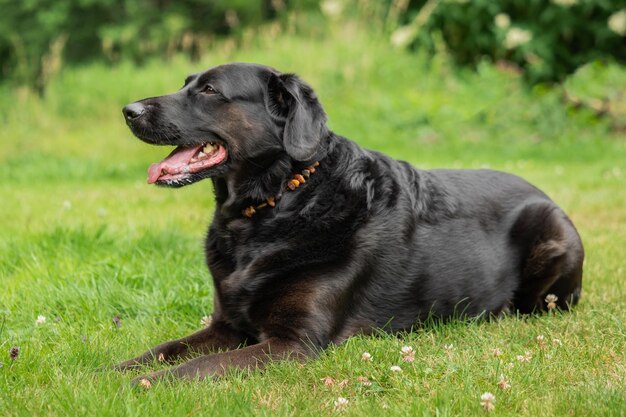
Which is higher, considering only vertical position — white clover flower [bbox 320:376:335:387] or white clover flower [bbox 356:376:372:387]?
white clover flower [bbox 356:376:372:387]

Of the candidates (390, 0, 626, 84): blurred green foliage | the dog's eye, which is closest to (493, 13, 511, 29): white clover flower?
(390, 0, 626, 84): blurred green foliage

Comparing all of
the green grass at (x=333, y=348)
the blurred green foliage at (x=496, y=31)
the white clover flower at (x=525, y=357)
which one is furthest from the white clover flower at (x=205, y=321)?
the blurred green foliage at (x=496, y=31)

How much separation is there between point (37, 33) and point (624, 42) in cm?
1270

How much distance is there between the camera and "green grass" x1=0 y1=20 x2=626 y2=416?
2609 mm

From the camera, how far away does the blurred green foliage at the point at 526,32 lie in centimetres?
1187

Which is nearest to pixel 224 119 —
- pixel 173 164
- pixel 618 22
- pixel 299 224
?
pixel 173 164

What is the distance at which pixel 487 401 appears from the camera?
2.47 m

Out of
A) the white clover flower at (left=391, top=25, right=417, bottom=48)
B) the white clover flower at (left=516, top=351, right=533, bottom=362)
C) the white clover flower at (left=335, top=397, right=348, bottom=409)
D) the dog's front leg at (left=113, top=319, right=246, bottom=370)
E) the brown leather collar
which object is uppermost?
the brown leather collar

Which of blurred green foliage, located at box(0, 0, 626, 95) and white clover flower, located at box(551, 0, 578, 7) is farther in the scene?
blurred green foliage, located at box(0, 0, 626, 95)

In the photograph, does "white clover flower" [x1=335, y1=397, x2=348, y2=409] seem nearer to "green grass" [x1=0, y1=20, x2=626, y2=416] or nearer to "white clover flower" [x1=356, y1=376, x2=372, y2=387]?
"green grass" [x1=0, y1=20, x2=626, y2=416]

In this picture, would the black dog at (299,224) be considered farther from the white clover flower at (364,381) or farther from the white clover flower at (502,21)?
the white clover flower at (502,21)

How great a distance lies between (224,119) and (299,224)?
0.60 meters

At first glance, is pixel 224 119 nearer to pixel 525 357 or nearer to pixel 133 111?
pixel 133 111

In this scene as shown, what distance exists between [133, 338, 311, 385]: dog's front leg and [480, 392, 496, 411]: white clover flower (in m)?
0.82
